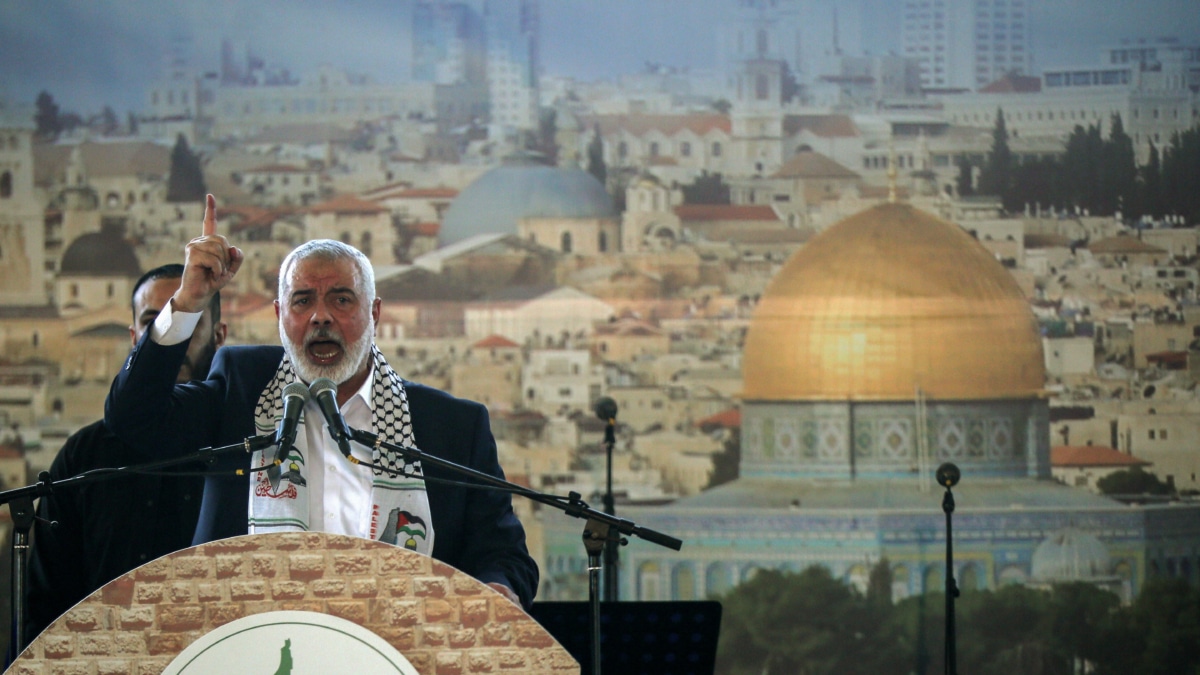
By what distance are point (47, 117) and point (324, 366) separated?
575 inches

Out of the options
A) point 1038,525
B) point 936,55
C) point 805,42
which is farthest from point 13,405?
point 1038,525

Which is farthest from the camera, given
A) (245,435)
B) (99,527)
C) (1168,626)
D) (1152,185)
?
(1168,626)

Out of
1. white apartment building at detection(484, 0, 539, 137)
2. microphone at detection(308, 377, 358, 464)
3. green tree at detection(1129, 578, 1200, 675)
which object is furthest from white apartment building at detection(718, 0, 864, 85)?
microphone at detection(308, 377, 358, 464)

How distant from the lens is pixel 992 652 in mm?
18078

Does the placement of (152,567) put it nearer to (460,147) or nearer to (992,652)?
(460,147)

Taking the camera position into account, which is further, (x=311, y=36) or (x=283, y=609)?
(x=311, y=36)

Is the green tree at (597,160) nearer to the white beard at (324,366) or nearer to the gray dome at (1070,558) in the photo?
the gray dome at (1070,558)

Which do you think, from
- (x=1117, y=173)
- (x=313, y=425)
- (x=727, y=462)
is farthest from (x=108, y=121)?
(x=313, y=425)

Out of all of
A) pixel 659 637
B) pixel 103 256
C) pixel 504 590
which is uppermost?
pixel 103 256

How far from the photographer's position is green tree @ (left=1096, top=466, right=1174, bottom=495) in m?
18.0

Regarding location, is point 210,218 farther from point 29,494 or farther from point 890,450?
point 890,450

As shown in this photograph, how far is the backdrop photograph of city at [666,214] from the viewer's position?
16609 mm

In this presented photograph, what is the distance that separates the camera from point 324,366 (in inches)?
121

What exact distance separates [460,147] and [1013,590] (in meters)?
7.68
